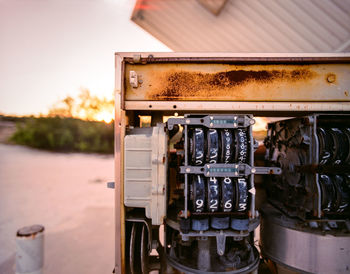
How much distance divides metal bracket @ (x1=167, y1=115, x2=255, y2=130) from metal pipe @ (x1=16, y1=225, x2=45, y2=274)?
1.29 metres

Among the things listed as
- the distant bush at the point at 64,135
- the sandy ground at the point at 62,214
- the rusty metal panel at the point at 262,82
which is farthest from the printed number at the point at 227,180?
the distant bush at the point at 64,135

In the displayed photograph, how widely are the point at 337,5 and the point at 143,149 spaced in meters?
4.00

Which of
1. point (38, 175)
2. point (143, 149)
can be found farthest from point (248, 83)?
point (38, 175)

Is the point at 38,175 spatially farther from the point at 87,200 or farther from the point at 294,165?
the point at 294,165

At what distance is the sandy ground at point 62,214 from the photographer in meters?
3.00

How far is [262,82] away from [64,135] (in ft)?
48.6

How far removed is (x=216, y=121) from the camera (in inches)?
76.3

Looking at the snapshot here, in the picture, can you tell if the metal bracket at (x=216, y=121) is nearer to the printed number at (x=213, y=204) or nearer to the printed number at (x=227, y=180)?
the printed number at (x=227, y=180)

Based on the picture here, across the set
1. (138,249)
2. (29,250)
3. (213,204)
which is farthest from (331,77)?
(29,250)

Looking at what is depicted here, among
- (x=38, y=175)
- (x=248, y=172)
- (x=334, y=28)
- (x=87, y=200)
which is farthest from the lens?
(x=38, y=175)

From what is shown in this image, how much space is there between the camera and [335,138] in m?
2.14

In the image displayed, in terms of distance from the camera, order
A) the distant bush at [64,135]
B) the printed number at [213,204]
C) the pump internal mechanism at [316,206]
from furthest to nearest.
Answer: the distant bush at [64,135] < the pump internal mechanism at [316,206] < the printed number at [213,204]

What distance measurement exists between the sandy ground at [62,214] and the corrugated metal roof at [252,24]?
14.7 ft

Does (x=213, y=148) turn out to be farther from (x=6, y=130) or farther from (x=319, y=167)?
(x=6, y=130)
